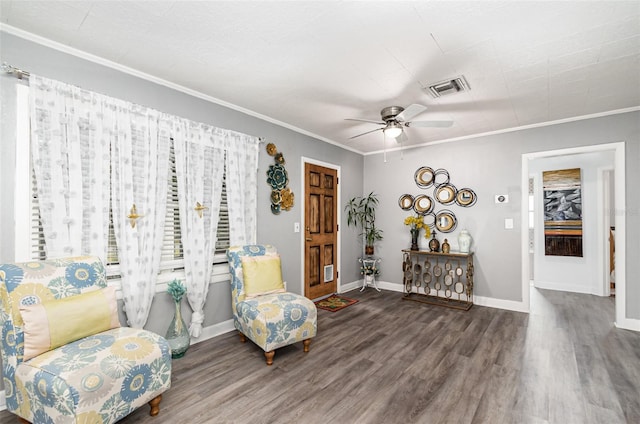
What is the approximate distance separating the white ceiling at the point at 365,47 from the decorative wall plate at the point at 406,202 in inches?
76.6

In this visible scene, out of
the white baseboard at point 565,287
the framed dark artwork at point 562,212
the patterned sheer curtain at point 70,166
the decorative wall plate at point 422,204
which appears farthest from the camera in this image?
the framed dark artwork at point 562,212

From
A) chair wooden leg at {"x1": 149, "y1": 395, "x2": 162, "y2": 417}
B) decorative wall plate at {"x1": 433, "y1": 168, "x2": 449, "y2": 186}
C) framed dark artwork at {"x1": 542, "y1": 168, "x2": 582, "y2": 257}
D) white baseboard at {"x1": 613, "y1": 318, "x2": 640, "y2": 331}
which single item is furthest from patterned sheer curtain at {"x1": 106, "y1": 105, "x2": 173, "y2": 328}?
framed dark artwork at {"x1": 542, "y1": 168, "x2": 582, "y2": 257}

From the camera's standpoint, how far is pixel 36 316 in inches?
66.3

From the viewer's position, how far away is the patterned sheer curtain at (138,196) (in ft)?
8.14

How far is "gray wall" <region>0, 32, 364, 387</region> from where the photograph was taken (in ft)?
6.66

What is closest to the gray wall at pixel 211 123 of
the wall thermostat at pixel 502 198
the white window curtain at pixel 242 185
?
the white window curtain at pixel 242 185

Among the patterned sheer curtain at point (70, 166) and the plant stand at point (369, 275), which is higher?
the patterned sheer curtain at point (70, 166)

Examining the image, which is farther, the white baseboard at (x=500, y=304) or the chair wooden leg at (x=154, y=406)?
the white baseboard at (x=500, y=304)

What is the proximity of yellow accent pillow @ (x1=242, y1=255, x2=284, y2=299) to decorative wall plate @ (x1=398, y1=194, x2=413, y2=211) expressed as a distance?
2806 millimetres

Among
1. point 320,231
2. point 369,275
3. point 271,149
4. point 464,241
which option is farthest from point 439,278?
point 271,149

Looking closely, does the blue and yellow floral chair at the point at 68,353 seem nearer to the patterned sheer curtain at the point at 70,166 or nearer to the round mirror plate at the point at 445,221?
the patterned sheer curtain at the point at 70,166

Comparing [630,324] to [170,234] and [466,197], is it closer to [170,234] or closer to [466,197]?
[466,197]

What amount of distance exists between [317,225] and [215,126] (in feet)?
7.04

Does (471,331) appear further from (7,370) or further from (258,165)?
(7,370)
